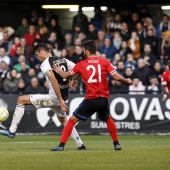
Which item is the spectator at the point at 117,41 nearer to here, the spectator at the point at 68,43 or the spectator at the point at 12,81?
the spectator at the point at 68,43

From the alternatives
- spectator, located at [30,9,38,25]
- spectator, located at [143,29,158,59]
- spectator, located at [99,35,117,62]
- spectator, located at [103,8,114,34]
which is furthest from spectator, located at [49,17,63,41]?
spectator, located at [143,29,158,59]

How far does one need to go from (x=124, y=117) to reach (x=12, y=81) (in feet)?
15.2

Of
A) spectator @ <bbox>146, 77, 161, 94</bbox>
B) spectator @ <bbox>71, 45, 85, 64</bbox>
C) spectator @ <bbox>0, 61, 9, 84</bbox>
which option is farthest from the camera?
spectator @ <bbox>71, 45, 85, 64</bbox>

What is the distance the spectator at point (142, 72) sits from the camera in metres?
24.0

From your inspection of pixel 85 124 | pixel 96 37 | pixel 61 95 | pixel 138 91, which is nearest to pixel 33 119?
pixel 85 124

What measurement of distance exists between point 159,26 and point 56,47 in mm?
3920

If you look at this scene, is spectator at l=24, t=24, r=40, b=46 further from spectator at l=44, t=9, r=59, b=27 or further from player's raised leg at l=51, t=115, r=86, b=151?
player's raised leg at l=51, t=115, r=86, b=151

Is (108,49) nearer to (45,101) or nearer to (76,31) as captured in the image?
(76,31)

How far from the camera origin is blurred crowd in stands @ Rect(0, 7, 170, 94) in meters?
24.1

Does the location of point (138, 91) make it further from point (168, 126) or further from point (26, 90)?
point (26, 90)

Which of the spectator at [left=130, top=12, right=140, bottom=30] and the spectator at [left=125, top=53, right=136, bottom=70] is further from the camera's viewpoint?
the spectator at [left=130, top=12, right=140, bottom=30]

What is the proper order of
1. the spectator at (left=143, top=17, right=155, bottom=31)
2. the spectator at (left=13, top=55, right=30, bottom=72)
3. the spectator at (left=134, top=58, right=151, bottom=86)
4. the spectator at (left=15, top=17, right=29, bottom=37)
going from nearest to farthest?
the spectator at (left=134, top=58, right=151, bottom=86), the spectator at (left=13, top=55, right=30, bottom=72), the spectator at (left=143, top=17, right=155, bottom=31), the spectator at (left=15, top=17, right=29, bottom=37)

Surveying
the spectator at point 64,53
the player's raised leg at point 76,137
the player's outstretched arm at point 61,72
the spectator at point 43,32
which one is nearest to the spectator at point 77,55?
the spectator at point 64,53

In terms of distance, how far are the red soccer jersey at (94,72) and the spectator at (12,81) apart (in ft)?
35.4
